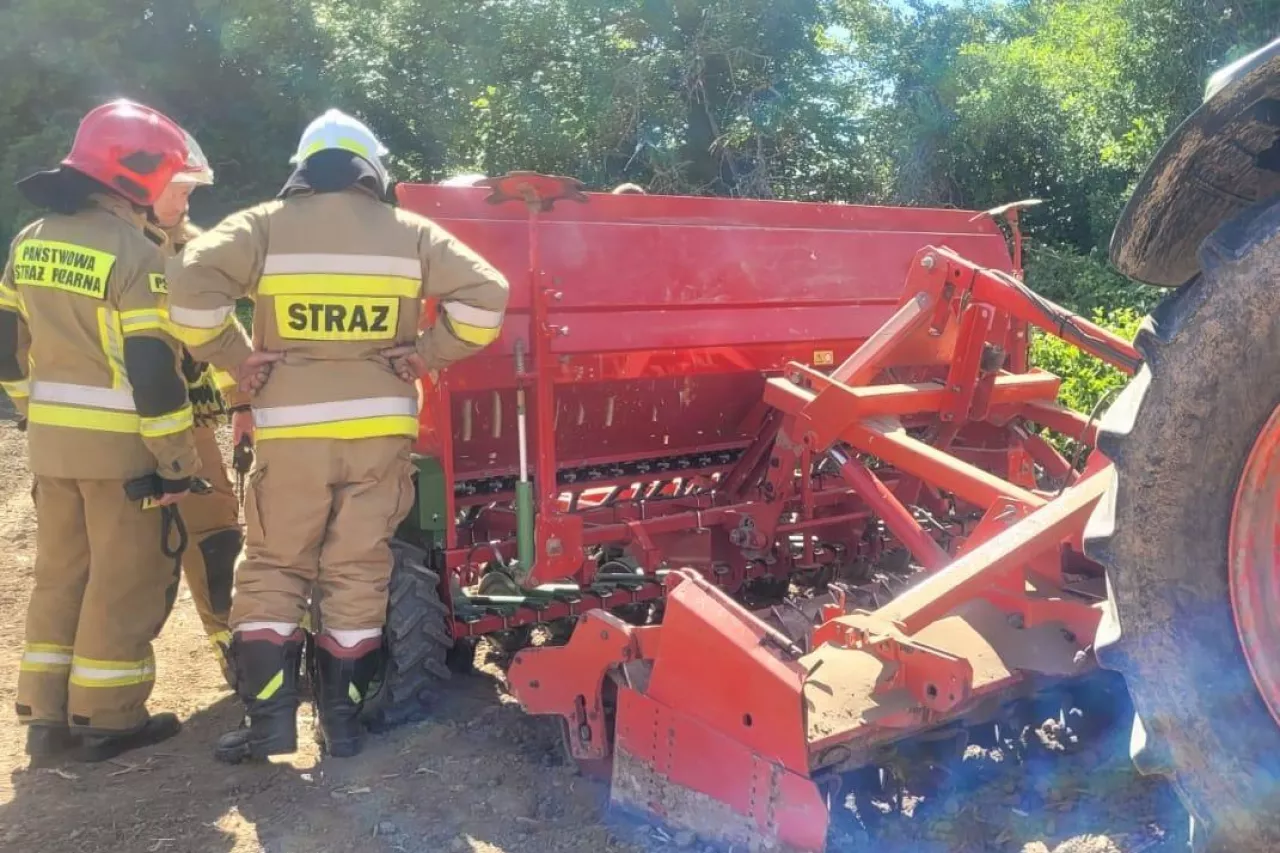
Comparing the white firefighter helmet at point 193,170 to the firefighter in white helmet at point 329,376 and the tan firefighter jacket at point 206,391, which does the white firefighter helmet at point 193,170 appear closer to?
the tan firefighter jacket at point 206,391

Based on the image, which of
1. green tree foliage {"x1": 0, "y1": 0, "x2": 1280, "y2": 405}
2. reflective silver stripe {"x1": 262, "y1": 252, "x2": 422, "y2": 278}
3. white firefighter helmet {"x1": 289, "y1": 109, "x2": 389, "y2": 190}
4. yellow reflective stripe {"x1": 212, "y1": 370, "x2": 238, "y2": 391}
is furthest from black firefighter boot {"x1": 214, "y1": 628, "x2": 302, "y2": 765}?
green tree foliage {"x1": 0, "y1": 0, "x2": 1280, "y2": 405}

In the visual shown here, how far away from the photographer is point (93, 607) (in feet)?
12.0

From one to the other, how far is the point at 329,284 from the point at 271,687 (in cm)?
124

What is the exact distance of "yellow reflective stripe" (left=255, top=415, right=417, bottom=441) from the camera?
10.9 feet

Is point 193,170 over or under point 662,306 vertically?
over

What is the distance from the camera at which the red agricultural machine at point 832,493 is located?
68.6 inches

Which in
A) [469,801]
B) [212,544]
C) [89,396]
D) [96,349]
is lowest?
[469,801]

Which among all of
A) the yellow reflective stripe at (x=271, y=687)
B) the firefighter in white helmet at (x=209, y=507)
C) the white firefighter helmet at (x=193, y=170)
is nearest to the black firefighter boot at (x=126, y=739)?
the firefighter in white helmet at (x=209, y=507)

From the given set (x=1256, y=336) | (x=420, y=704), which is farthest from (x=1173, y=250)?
(x=420, y=704)

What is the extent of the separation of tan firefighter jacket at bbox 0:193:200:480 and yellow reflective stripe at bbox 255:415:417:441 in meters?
0.43

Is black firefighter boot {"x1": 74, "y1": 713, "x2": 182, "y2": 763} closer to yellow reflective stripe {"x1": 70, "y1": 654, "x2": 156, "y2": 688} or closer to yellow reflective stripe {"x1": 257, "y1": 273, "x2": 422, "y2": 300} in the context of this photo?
yellow reflective stripe {"x1": 70, "y1": 654, "x2": 156, "y2": 688}

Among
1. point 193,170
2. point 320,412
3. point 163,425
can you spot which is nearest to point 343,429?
point 320,412

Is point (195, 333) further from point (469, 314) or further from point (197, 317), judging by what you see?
point (469, 314)

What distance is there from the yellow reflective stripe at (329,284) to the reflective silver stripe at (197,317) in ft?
0.49
